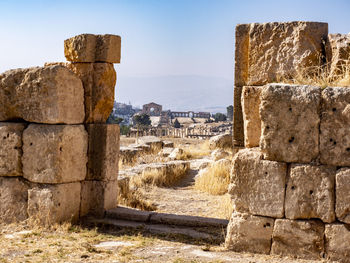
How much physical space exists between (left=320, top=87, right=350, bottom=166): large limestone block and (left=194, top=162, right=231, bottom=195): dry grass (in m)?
5.40

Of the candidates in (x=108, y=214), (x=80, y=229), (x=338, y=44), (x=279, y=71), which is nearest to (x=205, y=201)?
(x=108, y=214)

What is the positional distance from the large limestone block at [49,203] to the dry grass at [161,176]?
3763 mm

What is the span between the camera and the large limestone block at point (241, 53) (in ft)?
21.8

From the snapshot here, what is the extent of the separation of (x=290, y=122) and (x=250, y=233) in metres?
1.43

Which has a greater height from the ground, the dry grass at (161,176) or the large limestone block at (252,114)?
the large limestone block at (252,114)

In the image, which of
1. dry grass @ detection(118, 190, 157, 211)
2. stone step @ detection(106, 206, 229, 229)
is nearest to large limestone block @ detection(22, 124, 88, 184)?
stone step @ detection(106, 206, 229, 229)

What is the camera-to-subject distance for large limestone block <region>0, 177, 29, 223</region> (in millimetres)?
7037

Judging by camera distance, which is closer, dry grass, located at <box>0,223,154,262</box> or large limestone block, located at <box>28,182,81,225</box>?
dry grass, located at <box>0,223,154,262</box>

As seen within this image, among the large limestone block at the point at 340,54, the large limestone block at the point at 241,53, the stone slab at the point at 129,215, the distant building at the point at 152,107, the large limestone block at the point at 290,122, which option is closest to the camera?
the large limestone block at the point at 290,122

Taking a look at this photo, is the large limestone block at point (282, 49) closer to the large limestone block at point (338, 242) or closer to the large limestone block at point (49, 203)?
the large limestone block at point (338, 242)

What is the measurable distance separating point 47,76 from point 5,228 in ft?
7.70

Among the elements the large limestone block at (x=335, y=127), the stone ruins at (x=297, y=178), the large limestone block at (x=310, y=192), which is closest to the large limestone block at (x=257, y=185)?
the stone ruins at (x=297, y=178)

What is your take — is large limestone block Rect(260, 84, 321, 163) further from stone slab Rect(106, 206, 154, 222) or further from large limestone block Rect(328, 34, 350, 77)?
stone slab Rect(106, 206, 154, 222)

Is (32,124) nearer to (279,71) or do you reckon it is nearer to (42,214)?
(42,214)
